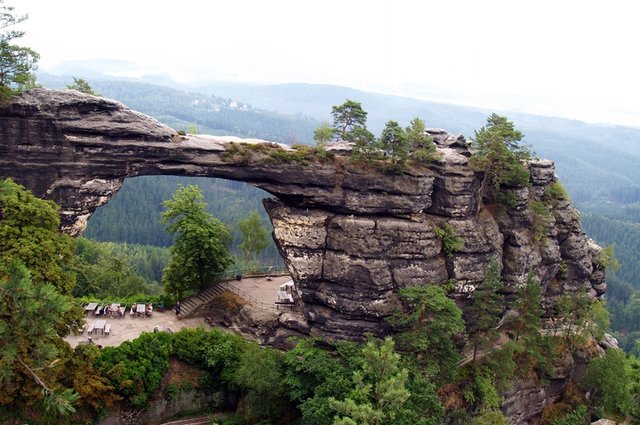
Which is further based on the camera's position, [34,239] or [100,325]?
[100,325]

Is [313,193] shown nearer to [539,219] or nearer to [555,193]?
[539,219]

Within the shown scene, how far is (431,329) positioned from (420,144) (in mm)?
13027

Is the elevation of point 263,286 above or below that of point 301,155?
below

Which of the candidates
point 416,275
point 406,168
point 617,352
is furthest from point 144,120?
point 617,352

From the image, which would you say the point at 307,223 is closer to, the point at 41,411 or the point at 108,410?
the point at 108,410

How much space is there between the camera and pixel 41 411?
2580 centimetres

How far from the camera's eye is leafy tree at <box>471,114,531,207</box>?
35.2m

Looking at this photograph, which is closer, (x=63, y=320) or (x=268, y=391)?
(x=63, y=320)

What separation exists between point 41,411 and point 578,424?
37.5 meters

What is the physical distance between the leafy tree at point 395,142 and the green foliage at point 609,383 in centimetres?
2278

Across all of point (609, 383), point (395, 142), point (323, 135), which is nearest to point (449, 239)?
point (395, 142)

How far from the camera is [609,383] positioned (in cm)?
3700

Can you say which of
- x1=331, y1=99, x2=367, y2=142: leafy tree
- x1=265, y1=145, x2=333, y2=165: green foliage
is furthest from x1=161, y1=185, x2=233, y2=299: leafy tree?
x1=331, y1=99, x2=367, y2=142: leafy tree

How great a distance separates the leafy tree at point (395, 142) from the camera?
3250 centimetres
